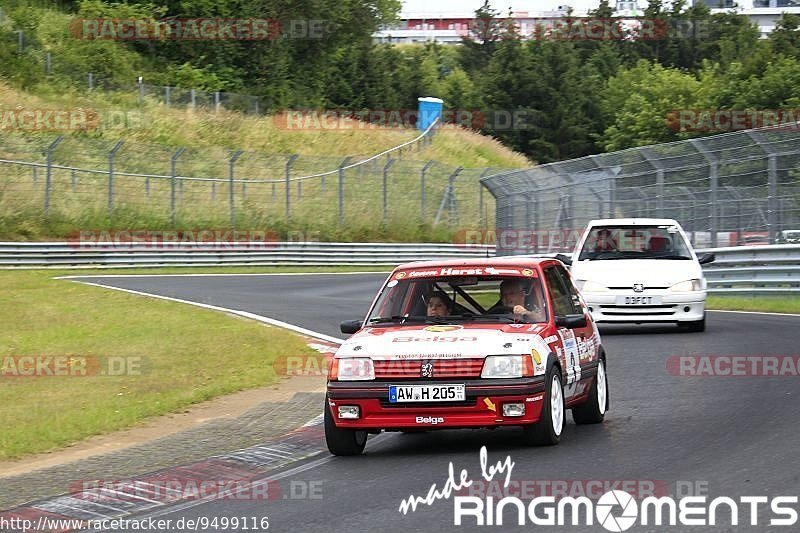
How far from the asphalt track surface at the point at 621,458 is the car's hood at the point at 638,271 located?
2809 mm

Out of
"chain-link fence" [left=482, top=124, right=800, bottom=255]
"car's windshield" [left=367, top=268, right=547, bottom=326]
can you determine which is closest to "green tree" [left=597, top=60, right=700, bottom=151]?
"chain-link fence" [left=482, top=124, right=800, bottom=255]

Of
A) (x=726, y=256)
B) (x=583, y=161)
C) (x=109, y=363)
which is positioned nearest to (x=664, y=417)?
(x=109, y=363)

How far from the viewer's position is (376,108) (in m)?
89.9

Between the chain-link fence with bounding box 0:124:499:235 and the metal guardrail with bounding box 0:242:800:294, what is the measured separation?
2.16 m

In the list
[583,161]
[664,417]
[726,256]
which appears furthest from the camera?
[583,161]

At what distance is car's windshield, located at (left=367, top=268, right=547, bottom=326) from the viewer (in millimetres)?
10312

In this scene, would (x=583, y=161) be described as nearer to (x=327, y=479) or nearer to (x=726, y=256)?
(x=726, y=256)

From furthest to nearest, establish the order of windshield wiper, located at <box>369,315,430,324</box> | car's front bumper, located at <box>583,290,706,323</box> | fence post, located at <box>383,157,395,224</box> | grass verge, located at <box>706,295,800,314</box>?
fence post, located at <box>383,157,395,224</box> < grass verge, located at <box>706,295,800,314</box> < car's front bumper, located at <box>583,290,706,323</box> < windshield wiper, located at <box>369,315,430,324</box>

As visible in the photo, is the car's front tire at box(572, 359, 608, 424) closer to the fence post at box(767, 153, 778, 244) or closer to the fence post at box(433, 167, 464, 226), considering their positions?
the fence post at box(767, 153, 778, 244)

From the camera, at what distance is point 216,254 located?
131 ft

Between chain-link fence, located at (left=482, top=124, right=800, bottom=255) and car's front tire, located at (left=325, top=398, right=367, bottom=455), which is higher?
chain-link fence, located at (left=482, top=124, right=800, bottom=255)

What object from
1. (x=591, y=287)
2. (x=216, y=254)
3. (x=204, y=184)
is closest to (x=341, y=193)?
(x=204, y=184)

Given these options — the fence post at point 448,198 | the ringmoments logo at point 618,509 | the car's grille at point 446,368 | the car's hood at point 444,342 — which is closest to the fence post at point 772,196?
the car's hood at point 444,342

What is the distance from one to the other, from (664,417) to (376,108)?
8011cm
